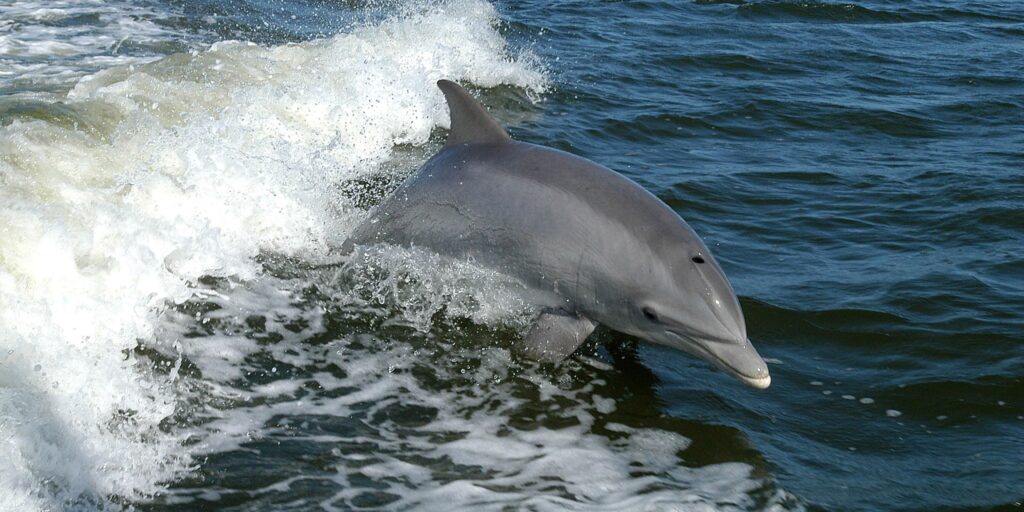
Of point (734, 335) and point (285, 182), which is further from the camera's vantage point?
point (285, 182)

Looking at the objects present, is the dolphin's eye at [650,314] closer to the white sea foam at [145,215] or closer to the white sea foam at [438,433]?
the white sea foam at [438,433]

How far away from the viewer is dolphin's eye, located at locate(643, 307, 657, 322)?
21.6 ft

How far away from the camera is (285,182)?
9102 millimetres

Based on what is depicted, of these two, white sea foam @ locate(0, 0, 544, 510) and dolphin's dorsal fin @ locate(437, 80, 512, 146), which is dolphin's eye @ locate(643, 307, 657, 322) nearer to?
dolphin's dorsal fin @ locate(437, 80, 512, 146)

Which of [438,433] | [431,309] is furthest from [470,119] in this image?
[438,433]

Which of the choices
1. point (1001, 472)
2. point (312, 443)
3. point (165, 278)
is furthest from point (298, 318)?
point (1001, 472)

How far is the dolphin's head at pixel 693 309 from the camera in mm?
6211

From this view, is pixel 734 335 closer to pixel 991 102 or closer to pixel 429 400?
pixel 429 400

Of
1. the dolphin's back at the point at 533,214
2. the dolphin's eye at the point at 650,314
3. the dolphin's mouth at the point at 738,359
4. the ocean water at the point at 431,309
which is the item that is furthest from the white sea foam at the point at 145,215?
the dolphin's mouth at the point at 738,359

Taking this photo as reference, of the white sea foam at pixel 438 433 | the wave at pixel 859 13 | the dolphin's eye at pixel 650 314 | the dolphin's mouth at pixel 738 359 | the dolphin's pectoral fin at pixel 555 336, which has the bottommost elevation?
the white sea foam at pixel 438 433

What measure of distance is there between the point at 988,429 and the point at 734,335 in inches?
65.3

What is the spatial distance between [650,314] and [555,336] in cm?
62

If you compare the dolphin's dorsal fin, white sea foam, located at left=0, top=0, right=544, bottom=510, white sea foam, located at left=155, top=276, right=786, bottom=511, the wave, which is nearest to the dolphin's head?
white sea foam, located at left=155, top=276, right=786, bottom=511

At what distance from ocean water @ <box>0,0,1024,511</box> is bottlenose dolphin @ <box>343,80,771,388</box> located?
0.80 ft
